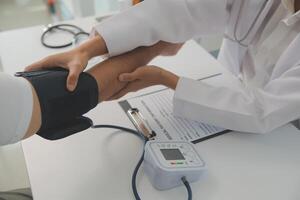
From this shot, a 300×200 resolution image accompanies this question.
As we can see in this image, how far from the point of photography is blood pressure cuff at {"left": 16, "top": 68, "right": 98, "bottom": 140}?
2.20 feet

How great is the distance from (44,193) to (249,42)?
0.78 meters

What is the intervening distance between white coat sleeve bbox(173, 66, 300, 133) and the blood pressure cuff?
0.81 ft

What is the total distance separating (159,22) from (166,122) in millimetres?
293

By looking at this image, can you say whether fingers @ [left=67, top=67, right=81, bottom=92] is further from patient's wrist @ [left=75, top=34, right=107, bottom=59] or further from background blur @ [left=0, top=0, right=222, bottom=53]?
background blur @ [left=0, top=0, right=222, bottom=53]

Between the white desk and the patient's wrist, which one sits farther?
the patient's wrist

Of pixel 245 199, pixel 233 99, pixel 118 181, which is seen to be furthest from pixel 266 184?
pixel 118 181

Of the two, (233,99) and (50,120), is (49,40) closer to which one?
(50,120)

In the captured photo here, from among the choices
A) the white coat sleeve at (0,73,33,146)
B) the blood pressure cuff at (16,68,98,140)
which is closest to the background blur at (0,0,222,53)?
the blood pressure cuff at (16,68,98,140)

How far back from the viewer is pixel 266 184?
74 cm

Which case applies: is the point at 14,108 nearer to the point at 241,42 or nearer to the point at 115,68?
the point at 115,68

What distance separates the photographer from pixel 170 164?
69cm

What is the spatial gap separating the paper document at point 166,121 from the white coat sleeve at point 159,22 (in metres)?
0.16

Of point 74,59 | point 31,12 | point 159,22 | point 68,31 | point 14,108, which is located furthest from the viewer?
point 31,12

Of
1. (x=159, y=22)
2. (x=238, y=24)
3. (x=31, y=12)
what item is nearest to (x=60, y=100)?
(x=159, y=22)
